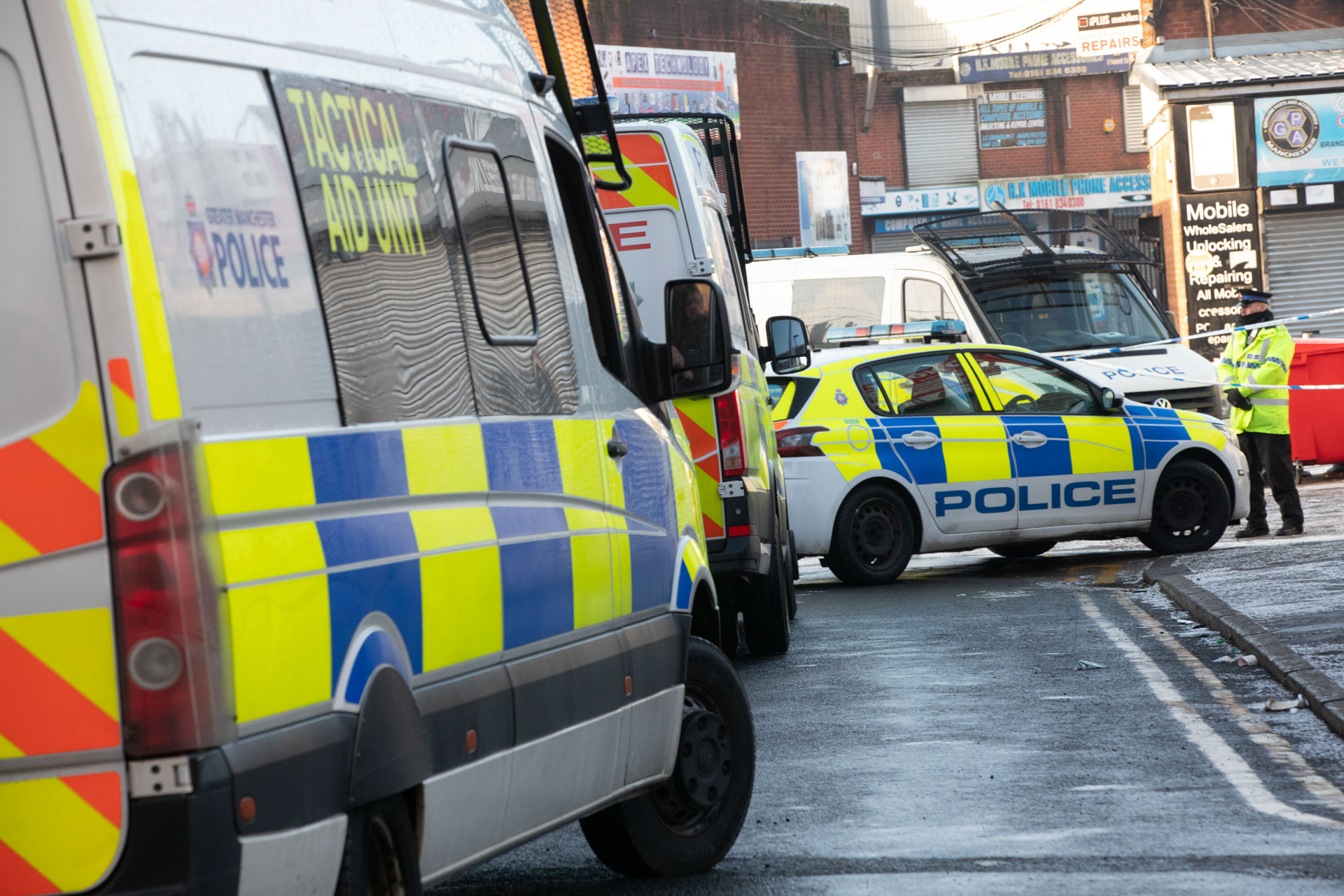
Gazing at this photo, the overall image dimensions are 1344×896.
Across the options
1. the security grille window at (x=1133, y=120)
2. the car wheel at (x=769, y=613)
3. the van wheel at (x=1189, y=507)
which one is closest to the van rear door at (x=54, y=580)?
the car wheel at (x=769, y=613)

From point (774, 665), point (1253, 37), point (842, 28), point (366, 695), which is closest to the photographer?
point (366, 695)

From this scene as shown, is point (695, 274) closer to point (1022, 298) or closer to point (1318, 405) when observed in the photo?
point (1022, 298)

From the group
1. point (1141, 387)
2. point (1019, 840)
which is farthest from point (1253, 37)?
point (1019, 840)

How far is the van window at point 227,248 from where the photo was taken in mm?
2941

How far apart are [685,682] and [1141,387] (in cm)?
1350

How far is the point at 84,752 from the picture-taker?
281 cm

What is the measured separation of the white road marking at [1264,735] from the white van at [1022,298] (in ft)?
27.0

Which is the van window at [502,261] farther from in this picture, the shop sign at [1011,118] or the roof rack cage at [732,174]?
the shop sign at [1011,118]

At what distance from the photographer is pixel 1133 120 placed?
68.1 metres

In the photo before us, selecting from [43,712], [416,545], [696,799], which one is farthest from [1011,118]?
[43,712]

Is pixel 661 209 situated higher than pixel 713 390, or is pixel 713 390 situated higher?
pixel 661 209

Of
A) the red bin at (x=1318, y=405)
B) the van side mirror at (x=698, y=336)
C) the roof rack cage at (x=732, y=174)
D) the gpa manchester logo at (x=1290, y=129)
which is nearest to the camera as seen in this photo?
the van side mirror at (x=698, y=336)

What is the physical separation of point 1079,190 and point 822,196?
19847 mm

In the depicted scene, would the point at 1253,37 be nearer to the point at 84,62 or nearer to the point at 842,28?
the point at 842,28
